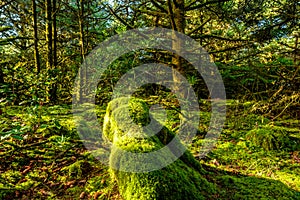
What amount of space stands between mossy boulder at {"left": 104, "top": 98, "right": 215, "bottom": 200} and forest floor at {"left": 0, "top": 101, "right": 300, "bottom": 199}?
32 cm

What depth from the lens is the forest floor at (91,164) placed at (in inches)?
111

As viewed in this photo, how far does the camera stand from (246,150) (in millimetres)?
4629

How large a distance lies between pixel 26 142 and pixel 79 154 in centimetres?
91

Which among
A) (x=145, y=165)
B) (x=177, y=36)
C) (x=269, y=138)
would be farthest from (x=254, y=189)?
(x=177, y=36)

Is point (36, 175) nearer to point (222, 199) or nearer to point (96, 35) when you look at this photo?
point (222, 199)

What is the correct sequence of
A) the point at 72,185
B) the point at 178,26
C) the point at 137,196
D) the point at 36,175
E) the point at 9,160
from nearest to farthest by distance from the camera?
the point at 137,196
the point at 72,185
the point at 36,175
the point at 9,160
the point at 178,26

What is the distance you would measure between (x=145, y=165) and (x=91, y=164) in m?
1.35

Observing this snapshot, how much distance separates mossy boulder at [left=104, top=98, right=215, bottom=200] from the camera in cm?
228

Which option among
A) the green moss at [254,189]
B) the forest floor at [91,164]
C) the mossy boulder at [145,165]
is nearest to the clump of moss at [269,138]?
the forest floor at [91,164]

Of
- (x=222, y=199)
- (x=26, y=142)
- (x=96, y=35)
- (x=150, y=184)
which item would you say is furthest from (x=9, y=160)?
(x=96, y=35)

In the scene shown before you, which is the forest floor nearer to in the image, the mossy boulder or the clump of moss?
the clump of moss

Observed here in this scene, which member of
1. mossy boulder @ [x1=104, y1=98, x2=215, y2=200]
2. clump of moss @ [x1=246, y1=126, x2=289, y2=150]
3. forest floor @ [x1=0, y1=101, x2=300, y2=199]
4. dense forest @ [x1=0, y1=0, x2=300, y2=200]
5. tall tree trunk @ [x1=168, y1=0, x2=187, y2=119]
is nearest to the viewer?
mossy boulder @ [x1=104, y1=98, x2=215, y2=200]

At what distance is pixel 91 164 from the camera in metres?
3.43

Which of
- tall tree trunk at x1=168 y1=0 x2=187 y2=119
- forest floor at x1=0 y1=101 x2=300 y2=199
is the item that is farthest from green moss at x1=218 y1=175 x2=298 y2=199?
tall tree trunk at x1=168 y1=0 x2=187 y2=119
